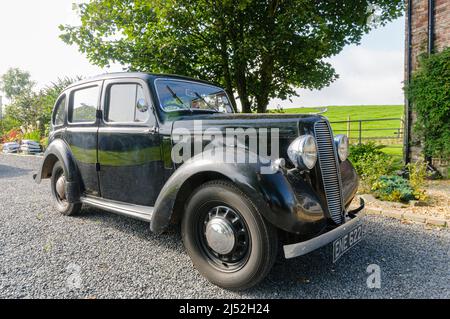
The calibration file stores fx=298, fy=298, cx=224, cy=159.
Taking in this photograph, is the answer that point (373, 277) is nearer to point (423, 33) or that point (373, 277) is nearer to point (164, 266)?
point (164, 266)

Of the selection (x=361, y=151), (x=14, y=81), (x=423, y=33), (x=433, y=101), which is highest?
(x=14, y=81)

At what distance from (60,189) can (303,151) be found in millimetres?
3726

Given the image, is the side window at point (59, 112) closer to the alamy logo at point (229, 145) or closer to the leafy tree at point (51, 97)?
the alamy logo at point (229, 145)

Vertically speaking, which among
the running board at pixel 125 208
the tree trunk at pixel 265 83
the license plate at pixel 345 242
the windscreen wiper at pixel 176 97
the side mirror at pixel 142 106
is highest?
the tree trunk at pixel 265 83

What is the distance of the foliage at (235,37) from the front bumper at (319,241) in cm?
600

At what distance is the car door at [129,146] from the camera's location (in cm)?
317

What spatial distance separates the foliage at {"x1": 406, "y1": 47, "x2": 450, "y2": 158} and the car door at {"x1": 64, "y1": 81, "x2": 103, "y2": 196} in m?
6.43

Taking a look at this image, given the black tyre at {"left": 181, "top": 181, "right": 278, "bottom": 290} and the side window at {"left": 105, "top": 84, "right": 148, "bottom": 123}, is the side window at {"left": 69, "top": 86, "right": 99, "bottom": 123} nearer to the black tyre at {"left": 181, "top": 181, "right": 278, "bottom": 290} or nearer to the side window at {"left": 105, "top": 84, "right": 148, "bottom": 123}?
the side window at {"left": 105, "top": 84, "right": 148, "bottom": 123}

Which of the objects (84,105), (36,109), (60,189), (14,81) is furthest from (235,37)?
(14,81)

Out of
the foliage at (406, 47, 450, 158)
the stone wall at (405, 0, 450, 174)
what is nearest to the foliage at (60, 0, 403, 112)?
the stone wall at (405, 0, 450, 174)

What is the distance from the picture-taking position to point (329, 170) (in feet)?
8.77

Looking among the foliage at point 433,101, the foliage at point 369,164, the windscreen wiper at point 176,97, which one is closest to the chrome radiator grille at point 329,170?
the windscreen wiper at point 176,97

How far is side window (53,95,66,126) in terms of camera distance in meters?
4.43
